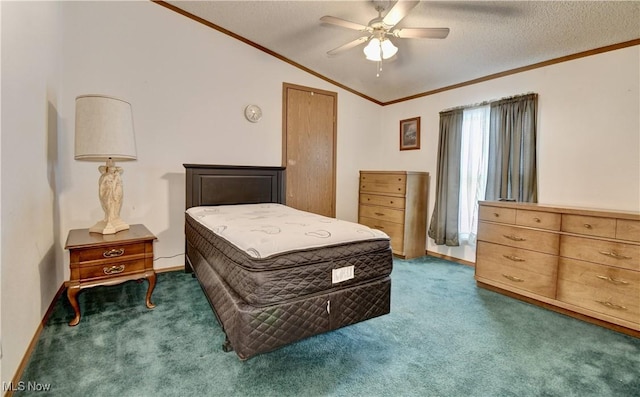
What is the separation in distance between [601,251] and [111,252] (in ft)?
12.1

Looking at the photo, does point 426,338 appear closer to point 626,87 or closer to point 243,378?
point 243,378

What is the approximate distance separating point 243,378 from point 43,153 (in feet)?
6.88

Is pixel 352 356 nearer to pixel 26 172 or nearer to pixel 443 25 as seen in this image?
pixel 26 172

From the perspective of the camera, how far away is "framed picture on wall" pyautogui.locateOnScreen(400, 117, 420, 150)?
173 inches

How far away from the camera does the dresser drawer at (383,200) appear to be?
13.3ft

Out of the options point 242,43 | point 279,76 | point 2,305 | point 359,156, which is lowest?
point 2,305

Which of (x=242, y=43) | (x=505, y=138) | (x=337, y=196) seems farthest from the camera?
(x=337, y=196)

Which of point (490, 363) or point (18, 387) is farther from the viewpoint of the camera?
point (490, 363)

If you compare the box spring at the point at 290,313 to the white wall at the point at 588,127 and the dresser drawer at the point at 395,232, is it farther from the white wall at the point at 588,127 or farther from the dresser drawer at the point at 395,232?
the white wall at the point at 588,127

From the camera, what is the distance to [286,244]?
1630mm

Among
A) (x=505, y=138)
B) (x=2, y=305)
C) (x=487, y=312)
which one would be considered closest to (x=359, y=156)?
(x=505, y=138)

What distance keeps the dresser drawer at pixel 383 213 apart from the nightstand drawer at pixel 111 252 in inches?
117

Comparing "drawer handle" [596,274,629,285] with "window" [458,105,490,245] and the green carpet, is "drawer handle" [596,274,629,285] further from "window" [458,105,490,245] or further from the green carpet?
"window" [458,105,490,245]

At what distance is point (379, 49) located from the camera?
7.66 ft
